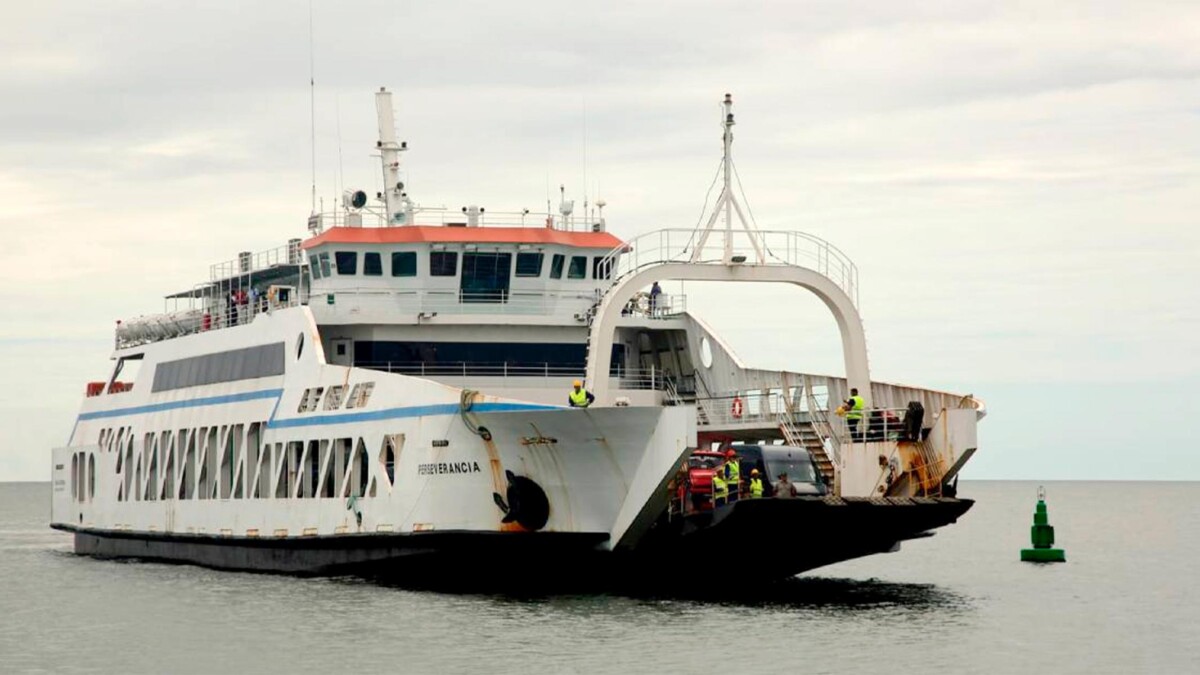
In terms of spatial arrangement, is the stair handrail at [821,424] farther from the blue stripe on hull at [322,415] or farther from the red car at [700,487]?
the blue stripe on hull at [322,415]

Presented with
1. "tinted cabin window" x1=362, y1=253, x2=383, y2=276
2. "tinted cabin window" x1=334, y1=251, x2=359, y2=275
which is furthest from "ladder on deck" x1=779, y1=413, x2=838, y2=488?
"tinted cabin window" x1=334, y1=251, x2=359, y2=275

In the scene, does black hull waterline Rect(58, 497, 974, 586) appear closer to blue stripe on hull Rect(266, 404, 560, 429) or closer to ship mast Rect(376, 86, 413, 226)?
blue stripe on hull Rect(266, 404, 560, 429)

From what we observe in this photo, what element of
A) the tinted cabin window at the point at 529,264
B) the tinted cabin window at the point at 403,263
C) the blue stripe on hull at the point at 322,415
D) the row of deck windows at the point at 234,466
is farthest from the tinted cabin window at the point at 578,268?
the row of deck windows at the point at 234,466

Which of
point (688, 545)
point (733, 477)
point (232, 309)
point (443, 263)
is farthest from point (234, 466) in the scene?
point (733, 477)

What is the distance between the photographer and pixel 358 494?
34562 mm

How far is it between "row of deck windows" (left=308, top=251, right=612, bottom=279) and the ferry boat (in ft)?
0.13

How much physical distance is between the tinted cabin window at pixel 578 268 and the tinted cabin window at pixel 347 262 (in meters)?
4.09

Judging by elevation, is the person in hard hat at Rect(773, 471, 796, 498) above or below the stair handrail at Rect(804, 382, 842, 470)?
below

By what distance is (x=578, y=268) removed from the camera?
3994cm

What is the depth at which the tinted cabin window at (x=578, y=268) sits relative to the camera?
131 ft

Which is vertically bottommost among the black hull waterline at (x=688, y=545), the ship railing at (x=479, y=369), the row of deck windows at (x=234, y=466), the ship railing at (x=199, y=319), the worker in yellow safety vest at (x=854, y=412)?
the black hull waterline at (x=688, y=545)

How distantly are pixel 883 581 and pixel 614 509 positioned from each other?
9.99 metres

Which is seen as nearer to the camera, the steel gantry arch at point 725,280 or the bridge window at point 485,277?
the steel gantry arch at point 725,280

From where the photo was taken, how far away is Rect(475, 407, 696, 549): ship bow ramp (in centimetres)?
2984
